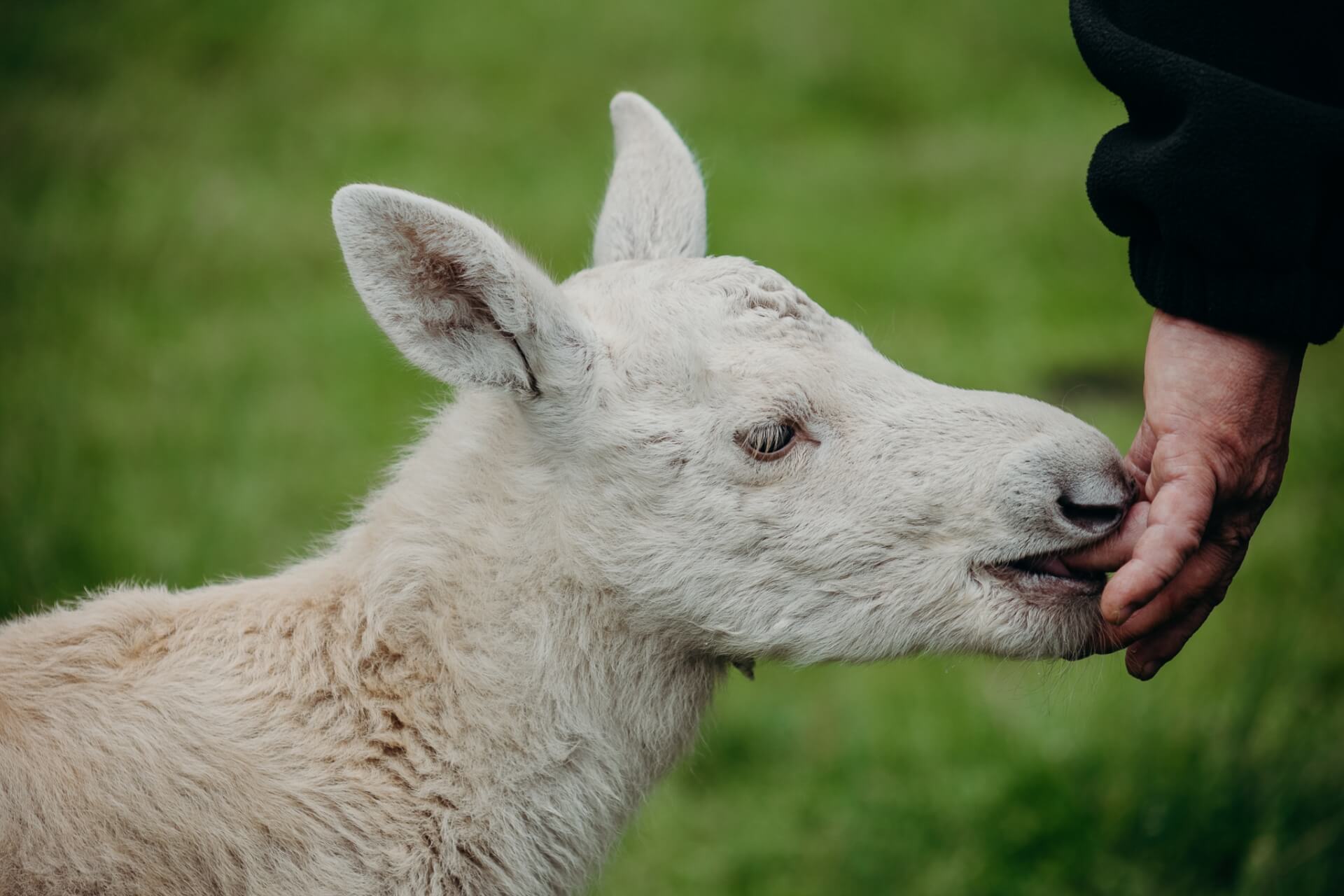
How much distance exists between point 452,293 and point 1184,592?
5.72ft

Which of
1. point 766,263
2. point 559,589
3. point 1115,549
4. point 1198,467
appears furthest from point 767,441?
point 766,263

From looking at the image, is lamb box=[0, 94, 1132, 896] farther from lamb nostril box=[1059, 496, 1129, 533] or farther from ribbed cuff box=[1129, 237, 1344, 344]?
ribbed cuff box=[1129, 237, 1344, 344]

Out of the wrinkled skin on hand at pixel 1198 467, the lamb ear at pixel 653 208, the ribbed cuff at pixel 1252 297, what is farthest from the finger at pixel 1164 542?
the lamb ear at pixel 653 208

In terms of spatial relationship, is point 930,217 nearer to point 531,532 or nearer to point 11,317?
point 11,317

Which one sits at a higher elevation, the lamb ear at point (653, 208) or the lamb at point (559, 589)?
the lamb ear at point (653, 208)

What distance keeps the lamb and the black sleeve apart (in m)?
0.44

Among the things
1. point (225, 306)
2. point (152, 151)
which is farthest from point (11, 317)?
point (152, 151)

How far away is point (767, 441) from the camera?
2.84m

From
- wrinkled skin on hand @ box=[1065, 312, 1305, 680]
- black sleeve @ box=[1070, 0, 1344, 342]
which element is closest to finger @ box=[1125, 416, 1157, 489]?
wrinkled skin on hand @ box=[1065, 312, 1305, 680]

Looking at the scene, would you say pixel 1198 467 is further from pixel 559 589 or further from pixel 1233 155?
pixel 559 589

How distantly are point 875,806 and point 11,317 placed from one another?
5.29 m

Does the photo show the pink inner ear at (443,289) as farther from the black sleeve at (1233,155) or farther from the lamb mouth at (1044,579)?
the black sleeve at (1233,155)

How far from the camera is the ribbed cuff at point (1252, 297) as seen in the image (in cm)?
265

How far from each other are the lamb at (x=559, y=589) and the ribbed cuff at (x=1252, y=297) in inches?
14.0
